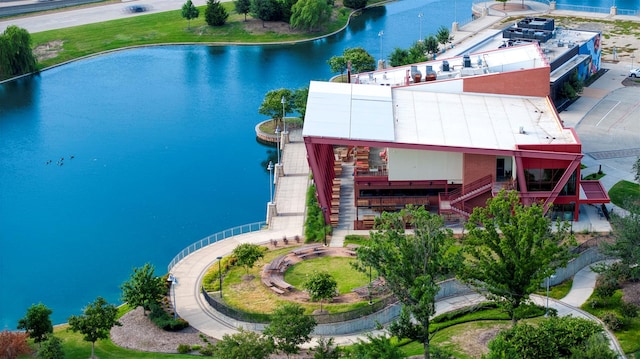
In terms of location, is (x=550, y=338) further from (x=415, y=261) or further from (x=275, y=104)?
(x=275, y=104)

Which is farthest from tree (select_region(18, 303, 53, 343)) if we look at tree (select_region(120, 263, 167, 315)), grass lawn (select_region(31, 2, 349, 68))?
grass lawn (select_region(31, 2, 349, 68))

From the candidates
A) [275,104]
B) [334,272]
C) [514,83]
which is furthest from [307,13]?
[334,272]

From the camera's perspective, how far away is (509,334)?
212 feet

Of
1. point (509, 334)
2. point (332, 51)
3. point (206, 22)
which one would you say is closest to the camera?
point (509, 334)

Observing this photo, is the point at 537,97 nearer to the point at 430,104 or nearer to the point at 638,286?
the point at 430,104

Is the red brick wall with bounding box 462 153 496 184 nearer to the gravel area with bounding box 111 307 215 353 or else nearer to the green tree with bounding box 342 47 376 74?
the gravel area with bounding box 111 307 215 353

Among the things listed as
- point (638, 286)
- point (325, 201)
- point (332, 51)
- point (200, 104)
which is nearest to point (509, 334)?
point (638, 286)

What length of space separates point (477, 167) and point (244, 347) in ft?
123

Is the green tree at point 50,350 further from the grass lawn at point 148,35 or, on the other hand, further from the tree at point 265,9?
the tree at point 265,9

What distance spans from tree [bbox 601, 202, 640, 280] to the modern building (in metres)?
11.4

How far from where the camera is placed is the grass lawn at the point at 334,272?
81.6 meters

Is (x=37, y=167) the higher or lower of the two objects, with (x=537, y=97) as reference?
lower

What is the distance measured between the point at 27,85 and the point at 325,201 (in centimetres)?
8050

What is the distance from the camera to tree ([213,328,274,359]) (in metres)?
63.2
